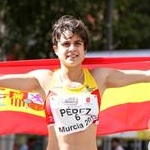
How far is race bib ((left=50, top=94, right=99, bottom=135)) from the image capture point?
458cm

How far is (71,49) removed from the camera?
179 inches

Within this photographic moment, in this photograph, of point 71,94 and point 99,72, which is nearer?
point 71,94

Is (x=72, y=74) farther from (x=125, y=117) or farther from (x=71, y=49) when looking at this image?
(x=125, y=117)

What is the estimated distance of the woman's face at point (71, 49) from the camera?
4566 mm

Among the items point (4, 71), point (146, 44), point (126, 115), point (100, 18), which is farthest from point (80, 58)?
point (146, 44)

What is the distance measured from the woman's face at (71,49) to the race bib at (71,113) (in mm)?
262

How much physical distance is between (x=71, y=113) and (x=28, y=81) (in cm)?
44

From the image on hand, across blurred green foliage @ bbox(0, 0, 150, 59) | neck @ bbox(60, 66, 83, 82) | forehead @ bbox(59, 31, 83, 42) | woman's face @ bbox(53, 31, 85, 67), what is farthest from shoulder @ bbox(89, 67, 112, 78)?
blurred green foliage @ bbox(0, 0, 150, 59)

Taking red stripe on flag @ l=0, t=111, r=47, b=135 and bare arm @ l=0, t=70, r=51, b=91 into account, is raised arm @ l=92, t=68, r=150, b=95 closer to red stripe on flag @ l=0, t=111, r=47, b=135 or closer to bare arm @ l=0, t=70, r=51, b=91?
bare arm @ l=0, t=70, r=51, b=91

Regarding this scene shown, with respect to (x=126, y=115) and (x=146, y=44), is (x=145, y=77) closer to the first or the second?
(x=126, y=115)

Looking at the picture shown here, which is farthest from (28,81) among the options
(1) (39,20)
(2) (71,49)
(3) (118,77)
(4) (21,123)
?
(1) (39,20)

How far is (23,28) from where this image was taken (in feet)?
56.6

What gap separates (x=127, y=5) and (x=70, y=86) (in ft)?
51.3

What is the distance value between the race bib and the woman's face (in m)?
0.26
